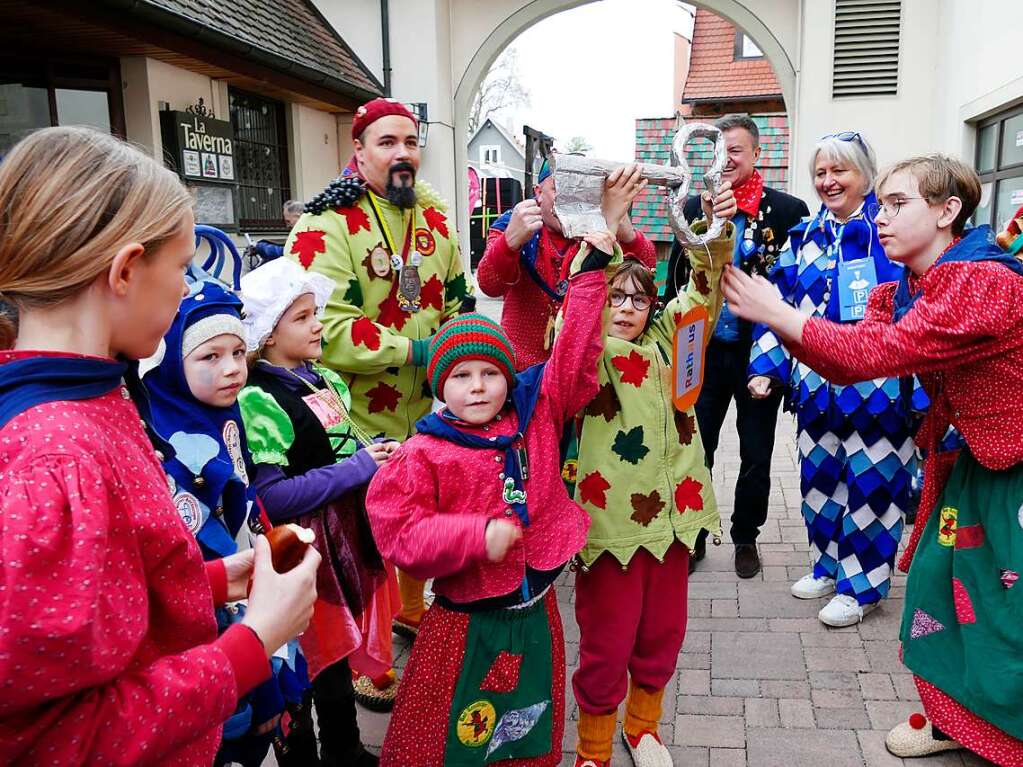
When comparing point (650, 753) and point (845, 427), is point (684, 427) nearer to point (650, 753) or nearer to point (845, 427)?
point (650, 753)

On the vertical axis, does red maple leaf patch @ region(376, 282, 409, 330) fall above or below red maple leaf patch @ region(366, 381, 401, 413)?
above

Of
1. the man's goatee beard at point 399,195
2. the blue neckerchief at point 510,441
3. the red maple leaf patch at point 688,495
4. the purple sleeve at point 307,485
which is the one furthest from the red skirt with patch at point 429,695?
the man's goatee beard at point 399,195

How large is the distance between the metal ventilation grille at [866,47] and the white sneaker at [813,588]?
6971 millimetres

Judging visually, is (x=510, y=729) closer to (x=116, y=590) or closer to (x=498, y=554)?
(x=498, y=554)

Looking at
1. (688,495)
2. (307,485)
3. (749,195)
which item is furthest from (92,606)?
(749,195)

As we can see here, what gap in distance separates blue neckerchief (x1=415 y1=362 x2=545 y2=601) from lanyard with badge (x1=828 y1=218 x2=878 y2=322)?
1718 millimetres

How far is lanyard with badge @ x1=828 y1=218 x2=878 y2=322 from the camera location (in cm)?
332

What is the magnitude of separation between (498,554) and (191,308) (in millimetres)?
950

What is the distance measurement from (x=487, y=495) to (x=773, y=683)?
1.70m

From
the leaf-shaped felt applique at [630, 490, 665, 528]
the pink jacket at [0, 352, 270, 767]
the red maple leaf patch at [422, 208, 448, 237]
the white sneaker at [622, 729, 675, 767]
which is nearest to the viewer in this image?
the pink jacket at [0, 352, 270, 767]

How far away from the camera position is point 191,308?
2027mm

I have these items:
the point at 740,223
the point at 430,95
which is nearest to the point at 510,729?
the point at 740,223

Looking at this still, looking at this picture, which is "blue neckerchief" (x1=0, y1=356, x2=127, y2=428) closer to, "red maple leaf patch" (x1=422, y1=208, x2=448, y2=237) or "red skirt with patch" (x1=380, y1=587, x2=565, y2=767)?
"red skirt with patch" (x1=380, y1=587, x2=565, y2=767)

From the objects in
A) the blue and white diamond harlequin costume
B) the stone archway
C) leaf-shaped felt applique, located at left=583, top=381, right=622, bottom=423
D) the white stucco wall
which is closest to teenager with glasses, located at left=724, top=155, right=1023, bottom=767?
leaf-shaped felt applique, located at left=583, top=381, right=622, bottom=423
